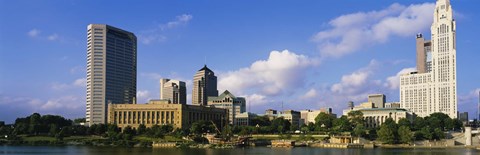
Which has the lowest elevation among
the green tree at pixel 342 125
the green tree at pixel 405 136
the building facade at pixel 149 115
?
the green tree at pixel 405 136

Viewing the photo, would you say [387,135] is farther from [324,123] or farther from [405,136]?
[324,123]

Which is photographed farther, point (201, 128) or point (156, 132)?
point (201, 128)

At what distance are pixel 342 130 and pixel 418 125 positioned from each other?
2556cm

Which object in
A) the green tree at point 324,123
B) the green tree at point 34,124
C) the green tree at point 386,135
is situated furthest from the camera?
the green tree at point 324,123

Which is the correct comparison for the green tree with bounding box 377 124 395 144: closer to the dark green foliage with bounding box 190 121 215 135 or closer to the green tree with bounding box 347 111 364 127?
the green tree with bounding box 347 111 364 127

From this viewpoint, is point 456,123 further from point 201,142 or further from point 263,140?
point 201,142

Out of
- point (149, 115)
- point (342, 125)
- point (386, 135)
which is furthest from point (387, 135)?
point (149, 115)

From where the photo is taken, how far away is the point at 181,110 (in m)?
192

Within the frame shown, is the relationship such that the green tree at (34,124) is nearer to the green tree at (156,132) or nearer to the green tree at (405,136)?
the green tree at (156,132)

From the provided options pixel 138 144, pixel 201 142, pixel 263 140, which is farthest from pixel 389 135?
pixel 138 144

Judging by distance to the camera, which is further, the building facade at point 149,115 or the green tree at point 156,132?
the building facade at point 149,115

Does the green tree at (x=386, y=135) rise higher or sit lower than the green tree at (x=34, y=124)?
lower

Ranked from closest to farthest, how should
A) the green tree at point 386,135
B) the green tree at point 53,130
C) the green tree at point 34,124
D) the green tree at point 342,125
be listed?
1. the green tree at point 386,135
2. the green tree at point 53,130
3. the green tree at point 342,125
4. the green tree at point 34,124

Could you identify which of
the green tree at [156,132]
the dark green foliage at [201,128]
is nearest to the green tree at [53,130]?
the green tree at [156,132]
